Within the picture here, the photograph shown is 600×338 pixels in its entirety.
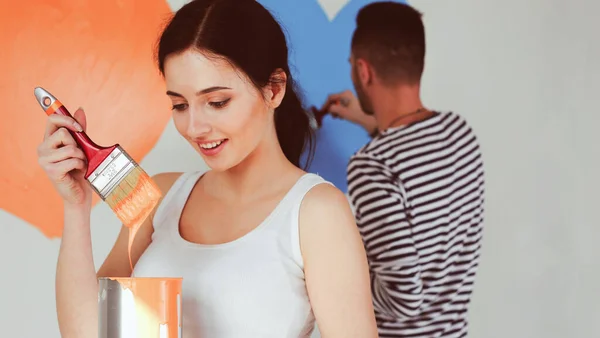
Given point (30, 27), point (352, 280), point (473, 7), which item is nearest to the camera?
point (352, 280)

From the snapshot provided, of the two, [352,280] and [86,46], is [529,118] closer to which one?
[352,280]

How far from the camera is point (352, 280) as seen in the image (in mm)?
1096

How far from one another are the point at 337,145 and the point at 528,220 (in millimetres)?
495

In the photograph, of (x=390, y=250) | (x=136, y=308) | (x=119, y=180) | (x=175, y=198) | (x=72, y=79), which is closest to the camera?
(x=136, y=308)

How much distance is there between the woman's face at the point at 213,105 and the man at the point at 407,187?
51cm

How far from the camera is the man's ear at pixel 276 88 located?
3.84 ft

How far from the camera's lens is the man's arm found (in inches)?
62.1

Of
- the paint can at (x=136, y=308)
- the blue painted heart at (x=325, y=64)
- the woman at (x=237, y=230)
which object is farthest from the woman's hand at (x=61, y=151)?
the blue painted heart at (x=325, y=64)

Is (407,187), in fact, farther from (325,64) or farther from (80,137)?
(80,137)

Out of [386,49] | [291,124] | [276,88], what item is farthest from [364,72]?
[276,88]

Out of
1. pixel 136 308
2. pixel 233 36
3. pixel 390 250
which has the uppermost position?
pixel 233 36

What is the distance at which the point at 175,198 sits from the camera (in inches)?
50.1

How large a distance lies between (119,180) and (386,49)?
799mm

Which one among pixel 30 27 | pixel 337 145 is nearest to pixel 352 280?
pixel 337 145
